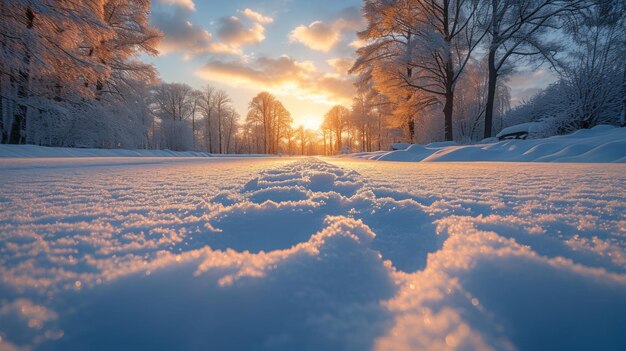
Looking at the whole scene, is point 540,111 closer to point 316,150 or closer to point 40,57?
point 40,57

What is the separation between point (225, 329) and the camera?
32cm

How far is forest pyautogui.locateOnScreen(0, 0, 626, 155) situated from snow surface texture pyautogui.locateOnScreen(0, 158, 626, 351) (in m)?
8.06

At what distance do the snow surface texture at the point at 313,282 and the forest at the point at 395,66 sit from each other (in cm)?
806

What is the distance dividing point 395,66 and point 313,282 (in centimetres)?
928

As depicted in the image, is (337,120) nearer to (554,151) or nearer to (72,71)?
(72,71)

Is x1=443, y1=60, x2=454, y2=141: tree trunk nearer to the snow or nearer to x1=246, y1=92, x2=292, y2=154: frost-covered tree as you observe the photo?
the snow

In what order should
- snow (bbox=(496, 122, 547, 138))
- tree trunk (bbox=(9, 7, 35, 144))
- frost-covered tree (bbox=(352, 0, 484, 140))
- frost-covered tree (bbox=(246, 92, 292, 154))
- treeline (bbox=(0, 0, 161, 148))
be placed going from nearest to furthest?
treeline (bbox=(0, 0, 161, 148)), tree trunk (bbox=(9, 7, 35, 144)), snow (bbox=(496, 122, 547, 138)), frost-covered tree (bbox=(352, 0, 484, 140)), frost-covered tree (bbox=(246, 92, 292, 154))

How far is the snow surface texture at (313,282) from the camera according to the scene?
308 mm

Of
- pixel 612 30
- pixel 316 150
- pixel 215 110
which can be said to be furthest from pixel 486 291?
pixel 316 150

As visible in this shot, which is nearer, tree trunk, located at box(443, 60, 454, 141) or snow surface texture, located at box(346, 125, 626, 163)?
snow surface texture, located at box(346, 125, 626, 163)

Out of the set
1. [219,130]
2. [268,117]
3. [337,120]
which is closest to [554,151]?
[268,117]

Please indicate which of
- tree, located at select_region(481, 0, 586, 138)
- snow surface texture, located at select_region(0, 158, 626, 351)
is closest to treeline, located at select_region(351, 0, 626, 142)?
tree, located at select_region(481, 0, 586, 138)

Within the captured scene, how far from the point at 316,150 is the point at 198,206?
45150 millimetres

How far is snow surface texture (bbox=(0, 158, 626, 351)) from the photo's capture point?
12.1 inches
